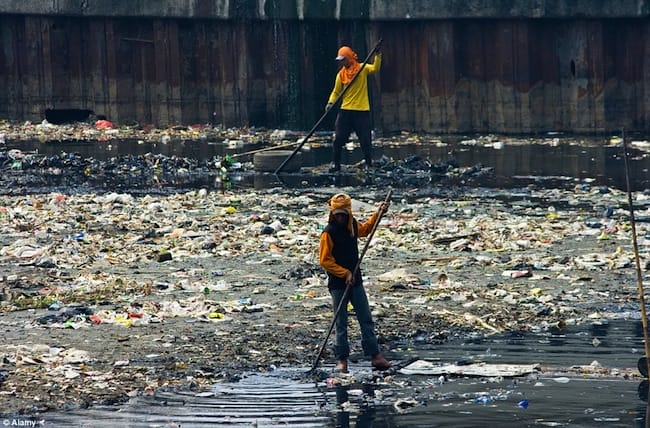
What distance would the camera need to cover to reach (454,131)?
24.2 m

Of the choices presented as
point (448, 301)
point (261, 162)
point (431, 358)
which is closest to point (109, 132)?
point (261, 162)

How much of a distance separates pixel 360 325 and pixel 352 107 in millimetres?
10719

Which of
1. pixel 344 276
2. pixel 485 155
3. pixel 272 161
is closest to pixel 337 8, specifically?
pixel 485 155

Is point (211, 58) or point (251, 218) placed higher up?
point (211, 58)

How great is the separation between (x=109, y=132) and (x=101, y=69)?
5.14ft

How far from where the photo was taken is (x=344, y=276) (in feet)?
31.8

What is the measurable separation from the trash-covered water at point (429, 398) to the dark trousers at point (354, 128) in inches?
393

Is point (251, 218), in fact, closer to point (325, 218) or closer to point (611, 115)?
point (325, 218)

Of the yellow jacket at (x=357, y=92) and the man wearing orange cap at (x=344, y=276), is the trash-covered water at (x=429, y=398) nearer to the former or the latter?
the man wearing orange cap at (x=344, y=276)

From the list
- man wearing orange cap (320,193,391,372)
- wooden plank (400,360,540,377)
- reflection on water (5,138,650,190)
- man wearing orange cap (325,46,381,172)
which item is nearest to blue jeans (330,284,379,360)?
man wearing orange cap (320,193,391,372)

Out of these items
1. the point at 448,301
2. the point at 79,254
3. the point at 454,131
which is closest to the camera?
the point at 448,301

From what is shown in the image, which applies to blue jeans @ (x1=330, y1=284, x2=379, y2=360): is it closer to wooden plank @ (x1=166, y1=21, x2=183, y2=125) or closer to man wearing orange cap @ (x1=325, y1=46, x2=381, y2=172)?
man wearing orange cap @ (x1=325, y1=46, x2=381, y2=172)

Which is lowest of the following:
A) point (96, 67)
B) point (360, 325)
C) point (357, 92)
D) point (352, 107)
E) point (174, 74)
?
point (360, 325)

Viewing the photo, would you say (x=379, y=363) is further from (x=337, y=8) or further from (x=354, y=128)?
(x=337, y=8)
